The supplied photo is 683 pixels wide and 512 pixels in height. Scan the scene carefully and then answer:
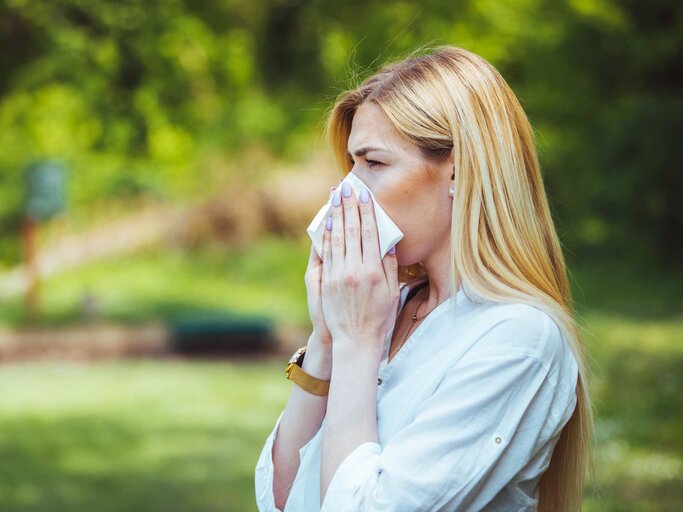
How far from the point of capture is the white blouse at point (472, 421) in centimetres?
179

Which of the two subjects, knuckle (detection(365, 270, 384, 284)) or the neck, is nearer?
knuckle (detection(365, 270, 384, 284))

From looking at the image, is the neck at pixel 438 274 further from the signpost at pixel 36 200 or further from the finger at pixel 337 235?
the signpost at pixel 36 200

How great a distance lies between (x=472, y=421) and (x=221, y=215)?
48.0 ft

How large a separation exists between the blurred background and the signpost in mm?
30

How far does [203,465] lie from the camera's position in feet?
24.4

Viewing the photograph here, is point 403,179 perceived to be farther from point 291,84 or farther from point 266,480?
point 291,84

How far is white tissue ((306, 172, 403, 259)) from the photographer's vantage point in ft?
6.64

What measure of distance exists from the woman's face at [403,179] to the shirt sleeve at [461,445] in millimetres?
339

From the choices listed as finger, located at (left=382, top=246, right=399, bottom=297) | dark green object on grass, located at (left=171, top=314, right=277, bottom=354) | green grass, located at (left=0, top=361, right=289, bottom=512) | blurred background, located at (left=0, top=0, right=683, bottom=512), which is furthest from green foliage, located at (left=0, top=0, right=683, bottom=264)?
green grass, located at (left=0, top=361, right=289, bottom=512)

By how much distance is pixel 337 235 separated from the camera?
204 centimetres

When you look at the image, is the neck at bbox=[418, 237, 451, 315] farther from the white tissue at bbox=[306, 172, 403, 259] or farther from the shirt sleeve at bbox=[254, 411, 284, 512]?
the shirt sleeve at bbox=[254, 411, 284, 512]

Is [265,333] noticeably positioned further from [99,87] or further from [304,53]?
[99,87]

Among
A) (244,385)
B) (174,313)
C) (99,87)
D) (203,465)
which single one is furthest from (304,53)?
(174,313)

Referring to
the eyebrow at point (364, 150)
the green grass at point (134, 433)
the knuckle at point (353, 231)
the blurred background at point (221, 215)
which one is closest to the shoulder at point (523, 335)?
the knuckle at point (353, 231)
